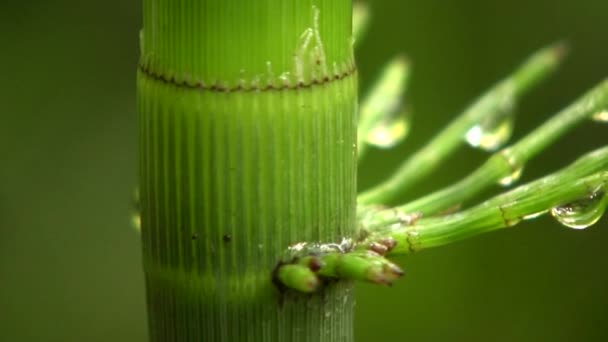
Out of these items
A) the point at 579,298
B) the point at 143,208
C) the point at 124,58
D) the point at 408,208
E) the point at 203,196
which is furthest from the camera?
the point at 124,58

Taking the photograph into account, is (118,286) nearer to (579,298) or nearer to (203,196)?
(579,298)

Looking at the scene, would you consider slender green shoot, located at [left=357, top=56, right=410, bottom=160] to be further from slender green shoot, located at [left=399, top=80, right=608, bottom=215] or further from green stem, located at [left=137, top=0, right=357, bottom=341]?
green stem, located at [left=137, top=0, right=357, bottom=341]

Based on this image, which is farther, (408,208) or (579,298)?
(579,298)

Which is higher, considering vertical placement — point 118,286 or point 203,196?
point 203,196

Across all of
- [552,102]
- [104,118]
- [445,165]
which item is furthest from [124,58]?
[552,102]

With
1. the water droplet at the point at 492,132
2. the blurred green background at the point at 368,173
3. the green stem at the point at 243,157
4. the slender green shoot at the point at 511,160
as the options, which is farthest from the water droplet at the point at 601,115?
the blurred green background at the point at 368,173

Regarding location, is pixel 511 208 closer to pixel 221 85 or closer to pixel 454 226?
pixel 454 226
